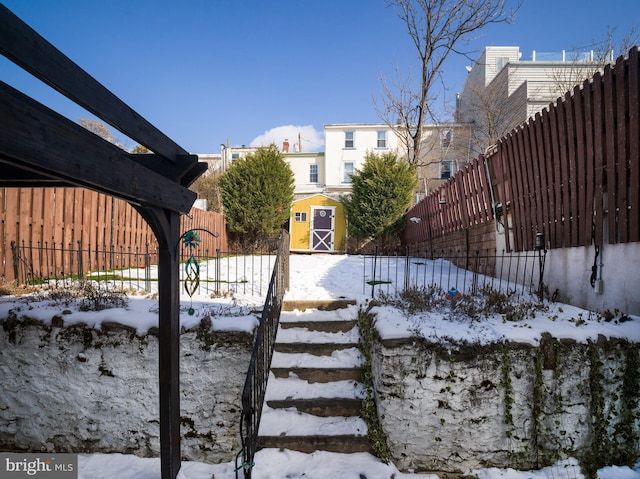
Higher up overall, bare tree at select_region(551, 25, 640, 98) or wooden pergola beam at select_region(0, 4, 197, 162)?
bare tree at select_region(551, 25, 640, 98)

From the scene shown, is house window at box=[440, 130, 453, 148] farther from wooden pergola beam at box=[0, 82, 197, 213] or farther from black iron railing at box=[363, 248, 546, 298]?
wooden pergola beam at box=[0, 82, 197, 213]

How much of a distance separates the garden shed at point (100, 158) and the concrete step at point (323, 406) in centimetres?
108

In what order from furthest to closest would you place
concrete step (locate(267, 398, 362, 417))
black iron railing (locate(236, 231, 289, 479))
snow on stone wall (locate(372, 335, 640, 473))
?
concrete step (locate(267, 398, 362, 417)) → snow on stone wall (locate(372, 335, 640, 473)) → black iron railing (locate(236, 231, 289, 479))

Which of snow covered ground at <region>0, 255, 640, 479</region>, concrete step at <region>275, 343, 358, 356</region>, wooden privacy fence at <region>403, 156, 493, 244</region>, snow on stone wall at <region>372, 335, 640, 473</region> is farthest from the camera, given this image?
wooden privacy fence at <region>403, 156, 493, 244</region>

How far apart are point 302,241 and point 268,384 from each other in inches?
515

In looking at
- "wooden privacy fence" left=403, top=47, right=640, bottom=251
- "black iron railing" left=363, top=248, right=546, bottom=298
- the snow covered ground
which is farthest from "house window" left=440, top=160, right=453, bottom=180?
the snow covered ground

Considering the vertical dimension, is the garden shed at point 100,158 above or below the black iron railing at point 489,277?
above

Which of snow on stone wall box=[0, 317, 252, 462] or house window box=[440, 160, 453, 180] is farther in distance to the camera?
house window box=[440, 160, 453, 180]

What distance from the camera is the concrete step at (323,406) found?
368 centimetres

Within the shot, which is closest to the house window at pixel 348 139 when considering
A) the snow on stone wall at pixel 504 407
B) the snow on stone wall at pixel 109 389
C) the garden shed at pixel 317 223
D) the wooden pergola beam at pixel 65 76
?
the garden shed at pixel 317 223

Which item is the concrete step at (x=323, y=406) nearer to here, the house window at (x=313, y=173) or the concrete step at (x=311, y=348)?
the concrete step at (x=311, y=348)

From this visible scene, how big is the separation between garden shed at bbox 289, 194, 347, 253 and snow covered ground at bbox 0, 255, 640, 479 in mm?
12113

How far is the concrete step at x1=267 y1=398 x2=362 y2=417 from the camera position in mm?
3676

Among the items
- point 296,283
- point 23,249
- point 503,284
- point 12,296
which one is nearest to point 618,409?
point 503,284
